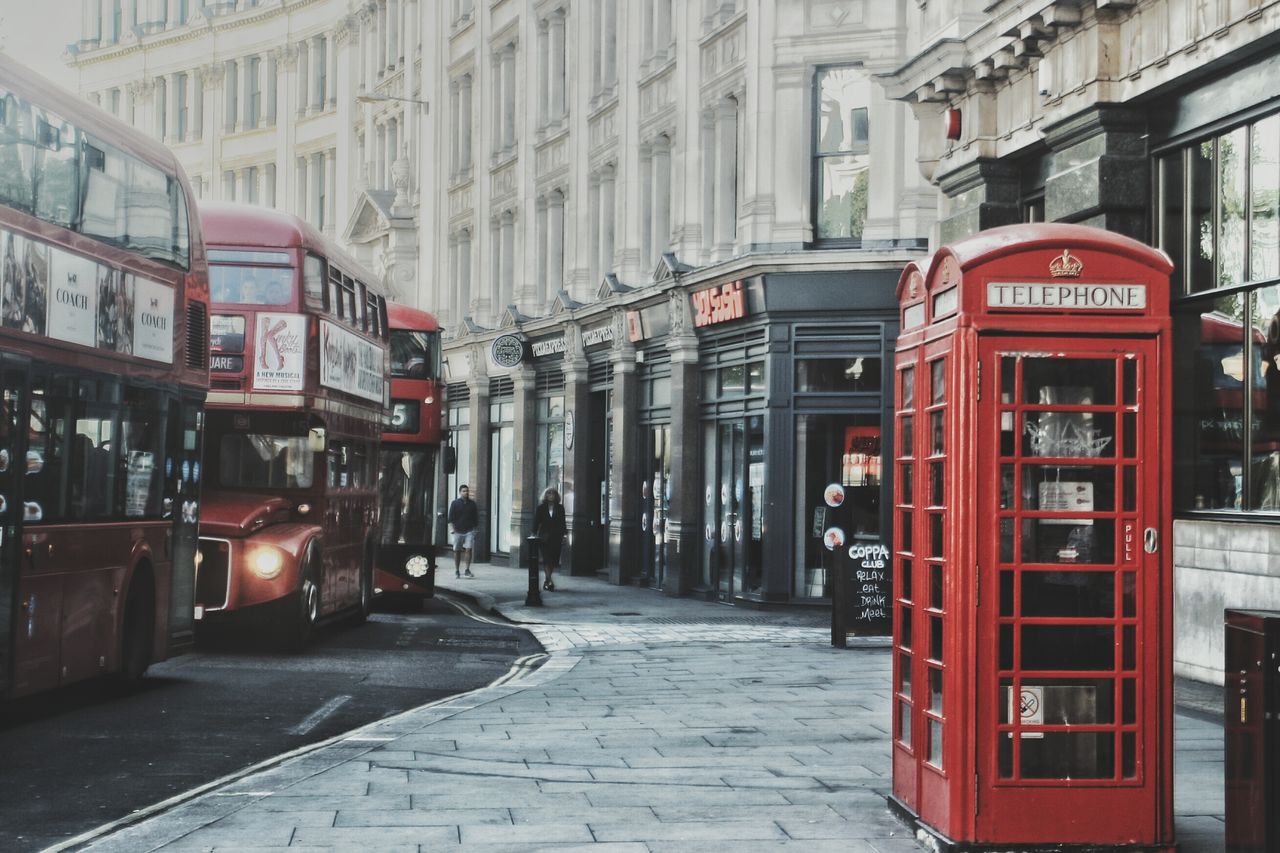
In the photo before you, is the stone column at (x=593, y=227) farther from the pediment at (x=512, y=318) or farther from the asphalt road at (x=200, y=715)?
the asphalt road at (x=200, y=715)

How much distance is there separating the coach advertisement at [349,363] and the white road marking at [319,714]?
536 centimetres

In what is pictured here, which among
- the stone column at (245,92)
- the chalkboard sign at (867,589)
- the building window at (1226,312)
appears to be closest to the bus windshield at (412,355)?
the chalkboard sign at (867,589)

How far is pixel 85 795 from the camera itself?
940cm

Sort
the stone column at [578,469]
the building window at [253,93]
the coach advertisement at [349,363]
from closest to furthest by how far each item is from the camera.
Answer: the coach advertisement at [349,363]
the stone column at [578,469]
the building window at [253,93]

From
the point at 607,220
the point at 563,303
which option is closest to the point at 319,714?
the point at 607,220

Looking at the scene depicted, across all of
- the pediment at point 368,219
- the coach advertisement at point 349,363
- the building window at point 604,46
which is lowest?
the coach advertisement at point 349,363

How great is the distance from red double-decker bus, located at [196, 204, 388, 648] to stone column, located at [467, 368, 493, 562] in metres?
21.0

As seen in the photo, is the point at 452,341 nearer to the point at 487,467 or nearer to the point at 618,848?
the point at 487,467

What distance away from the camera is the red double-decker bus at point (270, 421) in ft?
58.1

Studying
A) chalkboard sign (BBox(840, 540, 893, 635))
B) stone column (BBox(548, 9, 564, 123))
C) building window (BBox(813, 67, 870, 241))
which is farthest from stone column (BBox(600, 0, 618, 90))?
chalkboard sign (BBox(840, 540, 893, 635))

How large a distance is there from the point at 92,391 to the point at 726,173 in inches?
647

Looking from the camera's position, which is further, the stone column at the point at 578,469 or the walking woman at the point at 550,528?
the stone column at the point at 578,469

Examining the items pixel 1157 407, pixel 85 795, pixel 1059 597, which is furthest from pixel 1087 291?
pixel 85 795

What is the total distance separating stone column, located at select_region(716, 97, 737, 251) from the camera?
91.0 ft
